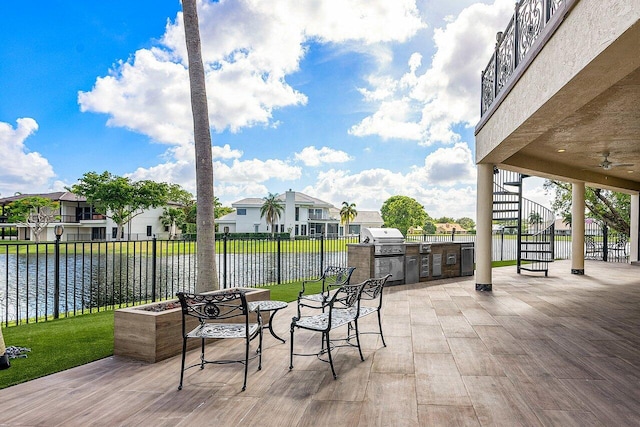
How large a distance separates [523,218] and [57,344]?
37.7ft

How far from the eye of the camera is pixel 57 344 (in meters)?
4.29

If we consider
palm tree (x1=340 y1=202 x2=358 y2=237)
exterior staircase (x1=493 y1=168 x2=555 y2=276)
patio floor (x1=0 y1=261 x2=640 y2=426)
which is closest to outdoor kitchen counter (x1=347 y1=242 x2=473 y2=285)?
exterior staircase (x1=493 y1=168 x2=555 y2=276)

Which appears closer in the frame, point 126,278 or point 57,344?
point 57,344

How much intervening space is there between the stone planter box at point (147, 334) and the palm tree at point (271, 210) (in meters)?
35.2

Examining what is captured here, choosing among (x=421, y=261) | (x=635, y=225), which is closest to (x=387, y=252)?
(x=421, y=261)

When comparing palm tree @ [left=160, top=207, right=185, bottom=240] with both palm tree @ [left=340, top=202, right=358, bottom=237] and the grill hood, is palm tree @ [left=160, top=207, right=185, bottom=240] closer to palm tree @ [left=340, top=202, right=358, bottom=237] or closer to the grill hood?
palm tree @ [left=340, top=202, right=358, bottom=237]

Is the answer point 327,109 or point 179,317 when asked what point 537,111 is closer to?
point 179,317

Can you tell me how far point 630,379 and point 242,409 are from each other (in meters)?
3.38

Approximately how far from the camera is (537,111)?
422cm

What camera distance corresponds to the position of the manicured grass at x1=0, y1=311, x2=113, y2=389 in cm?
349

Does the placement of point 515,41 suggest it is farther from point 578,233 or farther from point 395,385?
point 578,233

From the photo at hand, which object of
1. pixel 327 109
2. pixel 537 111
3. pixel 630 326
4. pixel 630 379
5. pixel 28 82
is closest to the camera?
pixel 630 379

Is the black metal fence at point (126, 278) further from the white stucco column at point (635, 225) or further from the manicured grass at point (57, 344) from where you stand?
the white stucco column at point (635, 225)

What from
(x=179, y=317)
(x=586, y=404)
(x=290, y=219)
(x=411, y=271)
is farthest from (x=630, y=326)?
(x=290, y=219)
